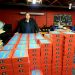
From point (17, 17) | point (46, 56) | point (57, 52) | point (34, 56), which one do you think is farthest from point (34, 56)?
point (17, 17)

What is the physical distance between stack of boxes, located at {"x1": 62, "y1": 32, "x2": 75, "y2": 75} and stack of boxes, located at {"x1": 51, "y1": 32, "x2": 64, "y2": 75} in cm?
8

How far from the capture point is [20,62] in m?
1.57

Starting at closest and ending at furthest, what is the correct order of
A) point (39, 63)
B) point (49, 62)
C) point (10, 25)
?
point (39, 63) → point (49, 62) → point (10, 25)

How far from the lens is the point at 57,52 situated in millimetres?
2574

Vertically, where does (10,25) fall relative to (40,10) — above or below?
below

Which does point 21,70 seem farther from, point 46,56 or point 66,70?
point 66,70

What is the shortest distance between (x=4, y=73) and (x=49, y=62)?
1196 mm

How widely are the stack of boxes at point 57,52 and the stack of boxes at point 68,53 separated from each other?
A: 8 cm

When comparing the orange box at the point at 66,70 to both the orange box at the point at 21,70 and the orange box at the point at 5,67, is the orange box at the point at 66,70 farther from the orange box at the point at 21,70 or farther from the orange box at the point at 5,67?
the orange box at the point at 5,67

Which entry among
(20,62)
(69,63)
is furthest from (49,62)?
(20,62)

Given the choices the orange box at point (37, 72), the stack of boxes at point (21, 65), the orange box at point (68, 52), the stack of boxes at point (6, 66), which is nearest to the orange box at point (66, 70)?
the orange box at point (68, 52)

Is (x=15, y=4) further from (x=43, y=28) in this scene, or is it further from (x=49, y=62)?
(x=49, y=62)

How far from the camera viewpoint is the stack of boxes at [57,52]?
252cm

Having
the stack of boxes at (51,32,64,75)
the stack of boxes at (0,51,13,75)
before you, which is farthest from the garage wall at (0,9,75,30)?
the stack of boxes at (0,51,13,75)
